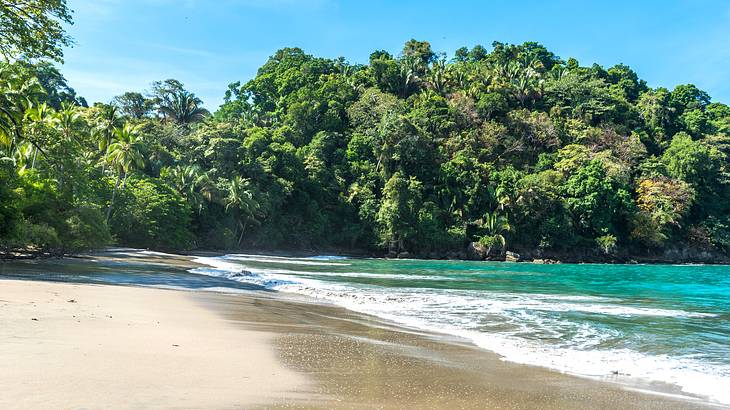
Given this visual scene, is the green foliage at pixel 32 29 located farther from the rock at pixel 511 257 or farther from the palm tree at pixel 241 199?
the rock at pixel 511 257

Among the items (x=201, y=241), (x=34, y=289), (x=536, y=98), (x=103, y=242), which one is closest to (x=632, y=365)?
(x=34, y=289)

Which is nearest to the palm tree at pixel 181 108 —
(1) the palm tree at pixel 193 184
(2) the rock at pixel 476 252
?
(1) the palm tree at pixel 193 184

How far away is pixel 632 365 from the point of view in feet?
22.6

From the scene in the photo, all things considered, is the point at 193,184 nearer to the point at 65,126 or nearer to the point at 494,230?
the point at 65,126

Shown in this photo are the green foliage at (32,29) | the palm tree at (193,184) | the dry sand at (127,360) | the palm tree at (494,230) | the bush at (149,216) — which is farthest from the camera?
the palm tree at (494,230)

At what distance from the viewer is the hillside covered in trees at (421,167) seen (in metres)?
49.1

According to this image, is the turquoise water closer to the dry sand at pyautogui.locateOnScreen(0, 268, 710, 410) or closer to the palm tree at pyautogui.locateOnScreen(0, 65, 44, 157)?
the dry sand at pyautogui.locateOnScreen(0, 268, 710, 410)

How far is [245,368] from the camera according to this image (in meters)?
5.19

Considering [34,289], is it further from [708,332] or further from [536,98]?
[536,98]

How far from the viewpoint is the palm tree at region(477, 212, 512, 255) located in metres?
56.3

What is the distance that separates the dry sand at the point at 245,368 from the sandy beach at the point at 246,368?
0.01 meters

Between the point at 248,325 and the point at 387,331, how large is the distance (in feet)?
8.21

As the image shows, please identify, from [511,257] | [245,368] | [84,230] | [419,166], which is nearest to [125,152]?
[84,230]

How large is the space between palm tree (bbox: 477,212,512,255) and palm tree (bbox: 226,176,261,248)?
26.8m
